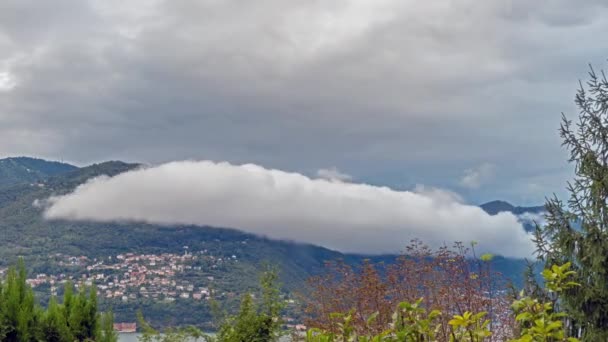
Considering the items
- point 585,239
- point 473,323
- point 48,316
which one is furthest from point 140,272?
point 473,323

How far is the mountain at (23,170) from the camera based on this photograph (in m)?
103

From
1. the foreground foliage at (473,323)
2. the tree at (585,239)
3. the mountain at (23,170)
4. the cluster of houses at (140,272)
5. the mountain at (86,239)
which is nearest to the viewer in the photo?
the foreground foliage at (473,323)

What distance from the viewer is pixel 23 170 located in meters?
112

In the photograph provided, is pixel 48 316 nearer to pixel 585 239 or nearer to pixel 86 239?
pixel 585 239

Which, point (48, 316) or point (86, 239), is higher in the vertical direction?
point (86, 239)

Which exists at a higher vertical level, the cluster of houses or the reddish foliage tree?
the reddish foliage tree

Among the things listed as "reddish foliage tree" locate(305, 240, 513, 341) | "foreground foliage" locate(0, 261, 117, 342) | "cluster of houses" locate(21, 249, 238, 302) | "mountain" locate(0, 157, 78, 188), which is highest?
"mountain" locate(0, 157, 78, 188)

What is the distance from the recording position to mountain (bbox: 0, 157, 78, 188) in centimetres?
10269

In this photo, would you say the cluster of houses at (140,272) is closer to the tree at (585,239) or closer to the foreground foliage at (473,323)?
the tree at (585,239)

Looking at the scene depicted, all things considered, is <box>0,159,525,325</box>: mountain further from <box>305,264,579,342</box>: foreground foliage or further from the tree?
<box>305,264,579,342</box>: foreground foliage

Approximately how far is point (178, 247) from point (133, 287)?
87.3ft

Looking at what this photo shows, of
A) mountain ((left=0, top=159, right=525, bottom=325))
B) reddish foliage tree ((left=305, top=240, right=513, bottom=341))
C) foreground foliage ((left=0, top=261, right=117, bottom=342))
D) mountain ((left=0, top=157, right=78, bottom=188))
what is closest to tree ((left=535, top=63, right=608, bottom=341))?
reddish foliage tree ((left=305, top=240, right=513, bottom=341))

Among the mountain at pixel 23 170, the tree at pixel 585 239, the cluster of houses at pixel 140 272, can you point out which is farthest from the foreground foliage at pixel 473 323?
the mountain at pixel 23 170

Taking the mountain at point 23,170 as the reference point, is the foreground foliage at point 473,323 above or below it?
below
